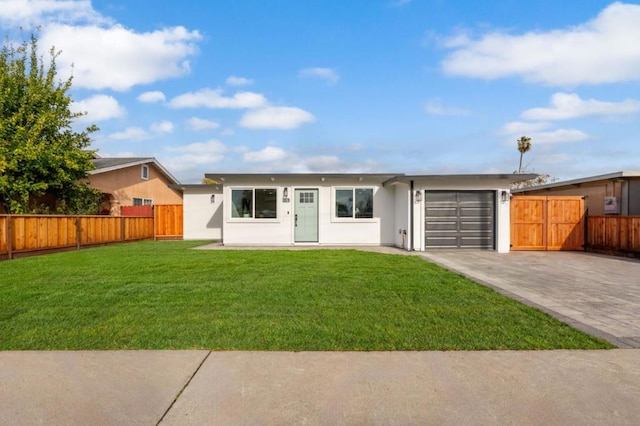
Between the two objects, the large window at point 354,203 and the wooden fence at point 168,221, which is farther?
the wooden fence at point 168,221

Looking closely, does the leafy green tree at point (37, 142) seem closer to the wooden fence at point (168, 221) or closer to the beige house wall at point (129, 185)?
the beige house wall at point (129, 185)

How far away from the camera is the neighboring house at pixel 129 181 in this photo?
61.6ft

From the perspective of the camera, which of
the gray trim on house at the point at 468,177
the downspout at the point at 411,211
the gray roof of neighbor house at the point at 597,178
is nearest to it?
the gray trim on house at the point at 468,177

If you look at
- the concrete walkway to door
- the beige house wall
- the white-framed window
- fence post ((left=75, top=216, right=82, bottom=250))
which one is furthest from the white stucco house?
the white-framed window

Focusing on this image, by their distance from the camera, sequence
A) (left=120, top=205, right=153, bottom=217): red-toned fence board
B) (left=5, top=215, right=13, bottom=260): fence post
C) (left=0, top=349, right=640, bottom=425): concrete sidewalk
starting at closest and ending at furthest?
(left=0, top=349, right=640, bottom=425): concrete sidewalk < (left=5, top=215, right=13, bottom=260): fence post < (left=120, top=205, right=153, bottom=217): red-toned fence board

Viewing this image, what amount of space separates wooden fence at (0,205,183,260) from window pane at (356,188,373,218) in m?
9.59

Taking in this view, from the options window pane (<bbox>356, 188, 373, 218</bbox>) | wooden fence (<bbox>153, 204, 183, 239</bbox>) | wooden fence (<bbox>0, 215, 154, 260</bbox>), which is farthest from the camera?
wooden fence (<bbox>153, 204, 183, 239</bbox>)

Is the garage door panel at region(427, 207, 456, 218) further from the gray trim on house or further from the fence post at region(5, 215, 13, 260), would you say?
the fence post at region(5, 215, 13, 260)

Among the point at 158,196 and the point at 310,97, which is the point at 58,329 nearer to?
the point at 310,97

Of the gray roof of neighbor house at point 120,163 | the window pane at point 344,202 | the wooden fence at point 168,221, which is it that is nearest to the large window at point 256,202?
the window pane at point 344,202

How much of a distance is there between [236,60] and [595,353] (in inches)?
534

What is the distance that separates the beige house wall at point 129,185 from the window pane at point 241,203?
8.11 metres

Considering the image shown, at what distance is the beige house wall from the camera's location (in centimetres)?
1886

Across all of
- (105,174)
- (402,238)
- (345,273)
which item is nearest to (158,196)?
(105,174)
